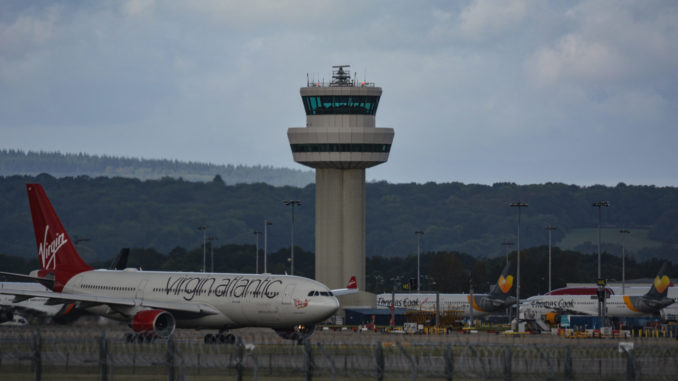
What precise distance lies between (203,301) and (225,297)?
1825mm

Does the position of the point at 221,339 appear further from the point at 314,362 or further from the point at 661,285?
the point at 661,285

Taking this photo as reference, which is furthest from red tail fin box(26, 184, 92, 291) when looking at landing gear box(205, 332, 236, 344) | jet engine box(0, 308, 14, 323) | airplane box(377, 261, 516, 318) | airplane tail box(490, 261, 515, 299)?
airplane tail box(490, 261, 515, 299)

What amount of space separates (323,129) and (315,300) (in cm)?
6445

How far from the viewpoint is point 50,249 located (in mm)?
82812

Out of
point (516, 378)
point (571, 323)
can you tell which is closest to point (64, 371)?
point (516, 378)

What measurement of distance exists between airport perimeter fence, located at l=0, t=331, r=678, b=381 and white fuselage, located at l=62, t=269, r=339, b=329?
1873cm

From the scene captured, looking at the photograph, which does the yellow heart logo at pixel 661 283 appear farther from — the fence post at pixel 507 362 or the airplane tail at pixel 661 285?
the fence post at pixel 507 362

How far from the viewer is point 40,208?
82000mm

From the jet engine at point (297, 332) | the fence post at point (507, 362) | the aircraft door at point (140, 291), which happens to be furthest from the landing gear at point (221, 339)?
the fence post at point (507, 362)

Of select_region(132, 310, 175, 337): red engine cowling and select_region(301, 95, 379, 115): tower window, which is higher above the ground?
select_region(301, 95, 379, 115): tower window

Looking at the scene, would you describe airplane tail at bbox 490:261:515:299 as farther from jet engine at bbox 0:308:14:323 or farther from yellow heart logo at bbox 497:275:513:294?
jet engine at bbox 0:308:14:323

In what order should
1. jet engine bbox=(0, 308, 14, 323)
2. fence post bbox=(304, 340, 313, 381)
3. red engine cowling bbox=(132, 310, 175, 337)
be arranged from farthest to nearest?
jet engine bbox=(0, 308, 14, 323)
red engine cowling bbox=(132, 310, 175, 337)
fence post bbox=(304, 340, 313, 381)

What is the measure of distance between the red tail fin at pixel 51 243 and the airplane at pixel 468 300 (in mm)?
50554

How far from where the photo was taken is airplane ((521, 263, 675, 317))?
12888cm
